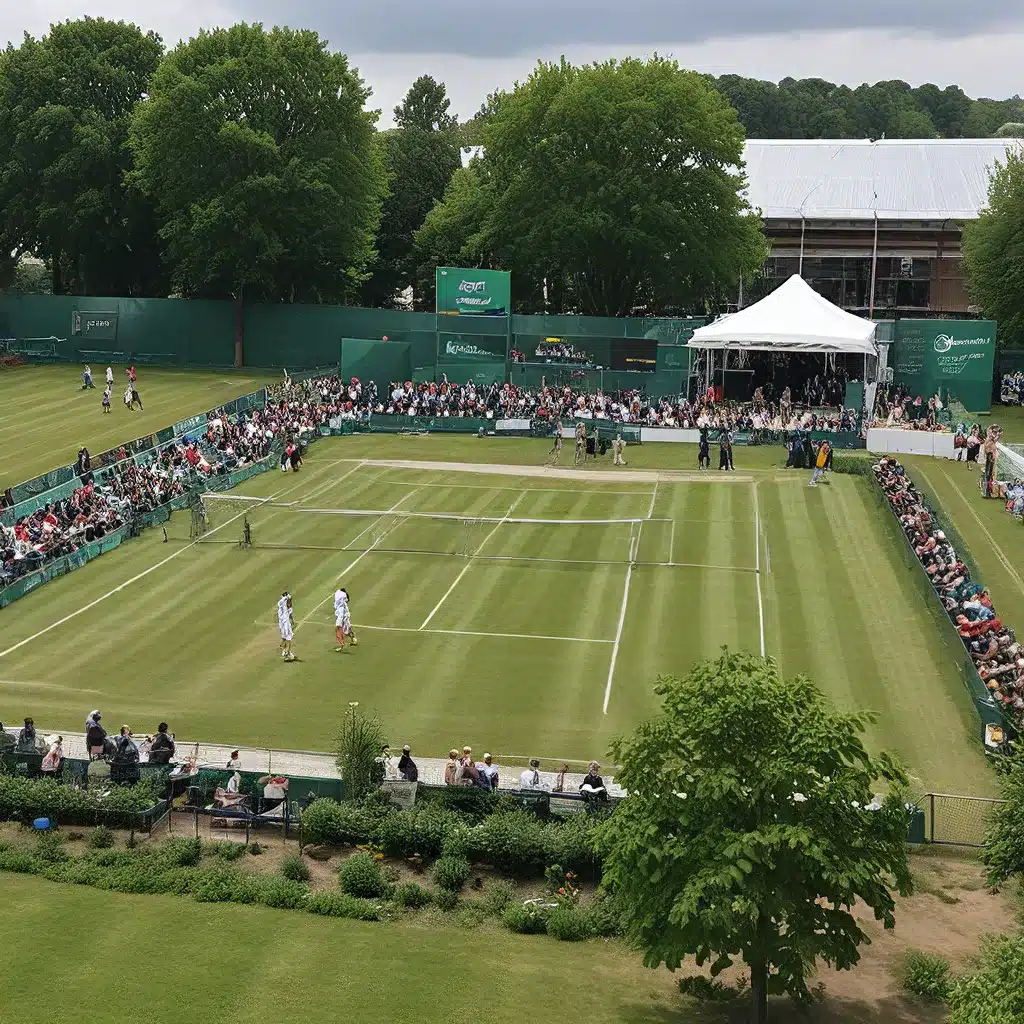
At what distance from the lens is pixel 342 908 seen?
22.3m

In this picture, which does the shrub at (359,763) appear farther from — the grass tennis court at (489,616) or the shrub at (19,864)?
the shrub at (19,864)

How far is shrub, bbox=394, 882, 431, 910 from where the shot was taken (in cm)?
2267

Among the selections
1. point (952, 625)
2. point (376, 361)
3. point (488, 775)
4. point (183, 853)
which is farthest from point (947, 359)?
point (183, 853)

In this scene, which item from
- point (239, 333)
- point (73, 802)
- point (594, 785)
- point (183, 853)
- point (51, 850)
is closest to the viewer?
point (183, 853)

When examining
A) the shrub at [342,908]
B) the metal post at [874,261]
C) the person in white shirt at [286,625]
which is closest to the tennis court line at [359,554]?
the person in white shirt at [286,625]

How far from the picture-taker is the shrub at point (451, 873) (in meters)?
23.1

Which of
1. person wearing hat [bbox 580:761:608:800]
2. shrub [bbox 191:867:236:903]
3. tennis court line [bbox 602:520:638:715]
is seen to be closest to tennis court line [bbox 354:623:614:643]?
tennis court line [bbox 602:520:638:715]

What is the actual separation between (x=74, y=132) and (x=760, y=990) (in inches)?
2976

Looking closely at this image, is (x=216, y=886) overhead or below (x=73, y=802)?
below

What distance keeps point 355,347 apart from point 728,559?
32252 mm

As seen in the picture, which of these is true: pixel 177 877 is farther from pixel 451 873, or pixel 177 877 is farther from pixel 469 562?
pixel 469 562

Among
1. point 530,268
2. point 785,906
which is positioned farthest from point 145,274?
point 785,906

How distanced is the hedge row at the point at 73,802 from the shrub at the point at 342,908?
438 cm

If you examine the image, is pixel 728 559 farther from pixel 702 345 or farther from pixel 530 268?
pixel 530 268
